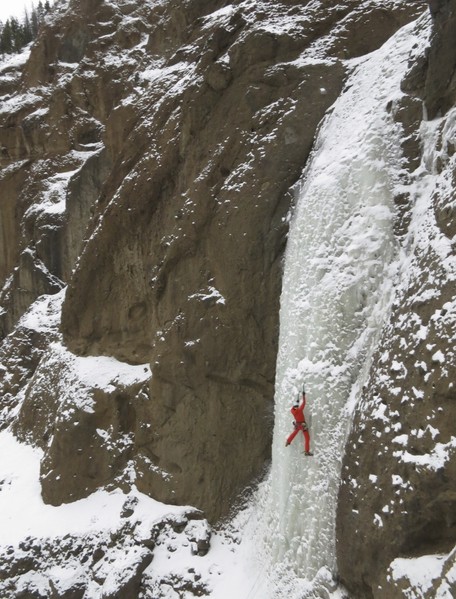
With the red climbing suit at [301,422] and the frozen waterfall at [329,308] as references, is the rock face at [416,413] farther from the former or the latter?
the red climbing suit at [301,422]

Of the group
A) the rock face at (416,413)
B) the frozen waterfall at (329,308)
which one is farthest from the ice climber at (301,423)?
the rock face at (416,413)

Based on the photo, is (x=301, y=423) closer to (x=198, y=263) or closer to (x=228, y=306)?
(x=228, y=306)

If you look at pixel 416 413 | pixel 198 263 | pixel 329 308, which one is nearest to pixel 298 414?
pixel 329 308

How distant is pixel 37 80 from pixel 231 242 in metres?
25.0

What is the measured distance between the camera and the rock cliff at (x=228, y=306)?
268 inches

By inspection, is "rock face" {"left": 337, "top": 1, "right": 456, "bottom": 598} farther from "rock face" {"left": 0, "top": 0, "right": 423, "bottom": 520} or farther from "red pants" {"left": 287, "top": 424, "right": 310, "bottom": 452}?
"rock face" {"left": 0, "top": 0, "right": 423, "bottom": 520}

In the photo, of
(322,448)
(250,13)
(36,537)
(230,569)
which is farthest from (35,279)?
(322,448)

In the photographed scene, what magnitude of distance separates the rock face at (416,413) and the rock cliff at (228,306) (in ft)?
0.10

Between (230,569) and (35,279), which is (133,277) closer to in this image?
(230,569)

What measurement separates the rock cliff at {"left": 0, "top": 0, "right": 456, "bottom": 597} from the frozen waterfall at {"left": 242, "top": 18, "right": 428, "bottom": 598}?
1.68ft

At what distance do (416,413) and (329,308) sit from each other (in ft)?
9.76

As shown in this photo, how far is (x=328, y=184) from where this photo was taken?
10.0 metres

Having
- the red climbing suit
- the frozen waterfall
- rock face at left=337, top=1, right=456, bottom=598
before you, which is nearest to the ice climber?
the red climbing suit

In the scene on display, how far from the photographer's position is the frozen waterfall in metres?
8.38
